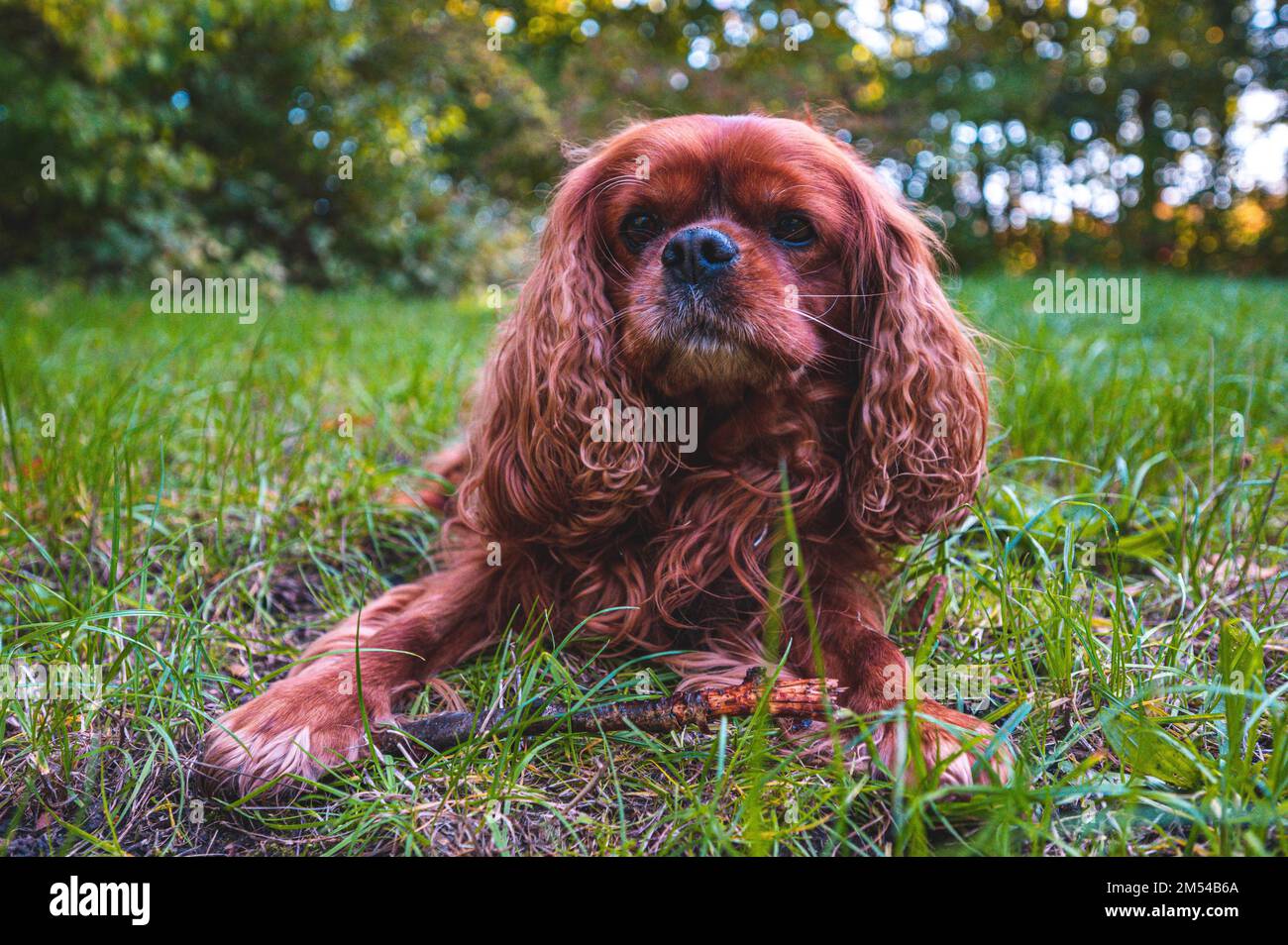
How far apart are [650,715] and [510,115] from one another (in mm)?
10963

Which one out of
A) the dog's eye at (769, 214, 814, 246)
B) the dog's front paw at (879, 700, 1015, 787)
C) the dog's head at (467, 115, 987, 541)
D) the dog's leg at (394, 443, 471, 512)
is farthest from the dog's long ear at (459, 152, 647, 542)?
the dog's front paw at (879, 700, 1015, 787)

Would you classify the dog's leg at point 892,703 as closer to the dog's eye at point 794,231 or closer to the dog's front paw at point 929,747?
the dog's front paw at point 929,747

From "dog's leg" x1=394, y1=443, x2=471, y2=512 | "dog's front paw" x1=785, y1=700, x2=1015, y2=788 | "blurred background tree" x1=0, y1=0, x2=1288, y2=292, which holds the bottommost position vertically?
"dog's front paw" x1=785, y1=700, x2=1015, y2=788

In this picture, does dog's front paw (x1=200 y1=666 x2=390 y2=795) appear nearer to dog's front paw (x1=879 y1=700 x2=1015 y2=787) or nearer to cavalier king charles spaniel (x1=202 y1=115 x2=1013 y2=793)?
cavalier king charles spaniel (x1=202 y1=115 x2=1013 y2=793)

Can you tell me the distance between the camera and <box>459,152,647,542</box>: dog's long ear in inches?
75.1

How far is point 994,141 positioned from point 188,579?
1514 centimetres

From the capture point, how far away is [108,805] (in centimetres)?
146

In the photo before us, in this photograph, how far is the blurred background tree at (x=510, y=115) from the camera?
6.69 m

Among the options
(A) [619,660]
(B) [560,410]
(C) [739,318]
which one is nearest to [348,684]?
(A) [619,660]

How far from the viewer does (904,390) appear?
1.91 meters

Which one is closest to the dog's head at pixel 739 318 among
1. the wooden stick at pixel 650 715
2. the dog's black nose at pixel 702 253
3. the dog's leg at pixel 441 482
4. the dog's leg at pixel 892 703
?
the dog's black nose at pixel 702 253

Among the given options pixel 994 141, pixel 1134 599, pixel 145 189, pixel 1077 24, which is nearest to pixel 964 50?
pixel 994 141

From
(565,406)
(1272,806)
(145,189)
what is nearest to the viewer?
(1272,806)
